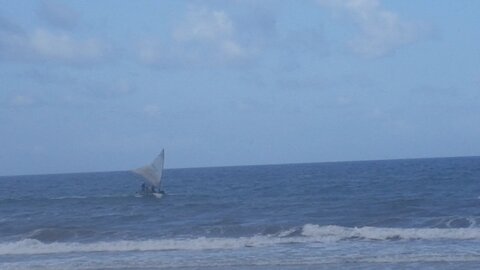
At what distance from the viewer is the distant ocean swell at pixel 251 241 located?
2673cm

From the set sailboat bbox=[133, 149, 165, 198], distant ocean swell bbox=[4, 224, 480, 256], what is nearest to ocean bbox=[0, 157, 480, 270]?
distant ocean swell bbox=[4, 224, 480, 256]

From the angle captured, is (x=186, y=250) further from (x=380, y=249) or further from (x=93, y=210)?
(x=93, y=210)

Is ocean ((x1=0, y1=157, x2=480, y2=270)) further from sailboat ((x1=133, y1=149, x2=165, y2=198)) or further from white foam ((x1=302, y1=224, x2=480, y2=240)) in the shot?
sailboat ((x1=133, y1=149, x2=165, y2=198))

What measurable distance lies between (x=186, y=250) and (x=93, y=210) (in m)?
19.7

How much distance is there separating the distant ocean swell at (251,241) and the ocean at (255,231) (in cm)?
3

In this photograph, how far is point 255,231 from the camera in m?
31.2

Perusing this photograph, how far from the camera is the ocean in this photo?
21875 millimetres

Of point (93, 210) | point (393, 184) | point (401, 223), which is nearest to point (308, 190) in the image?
point (393, 184)

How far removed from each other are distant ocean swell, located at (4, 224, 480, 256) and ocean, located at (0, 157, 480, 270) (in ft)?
0.11

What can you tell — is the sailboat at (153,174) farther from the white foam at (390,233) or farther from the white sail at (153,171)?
the white foam at (390,233)

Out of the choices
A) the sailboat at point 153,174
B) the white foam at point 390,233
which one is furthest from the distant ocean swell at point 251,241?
the sailboat at point 153,174

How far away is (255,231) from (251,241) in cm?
341

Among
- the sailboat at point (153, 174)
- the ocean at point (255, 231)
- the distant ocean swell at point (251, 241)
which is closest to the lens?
the ocean at point (255, 231)

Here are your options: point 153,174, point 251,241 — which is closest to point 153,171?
point 153,174
